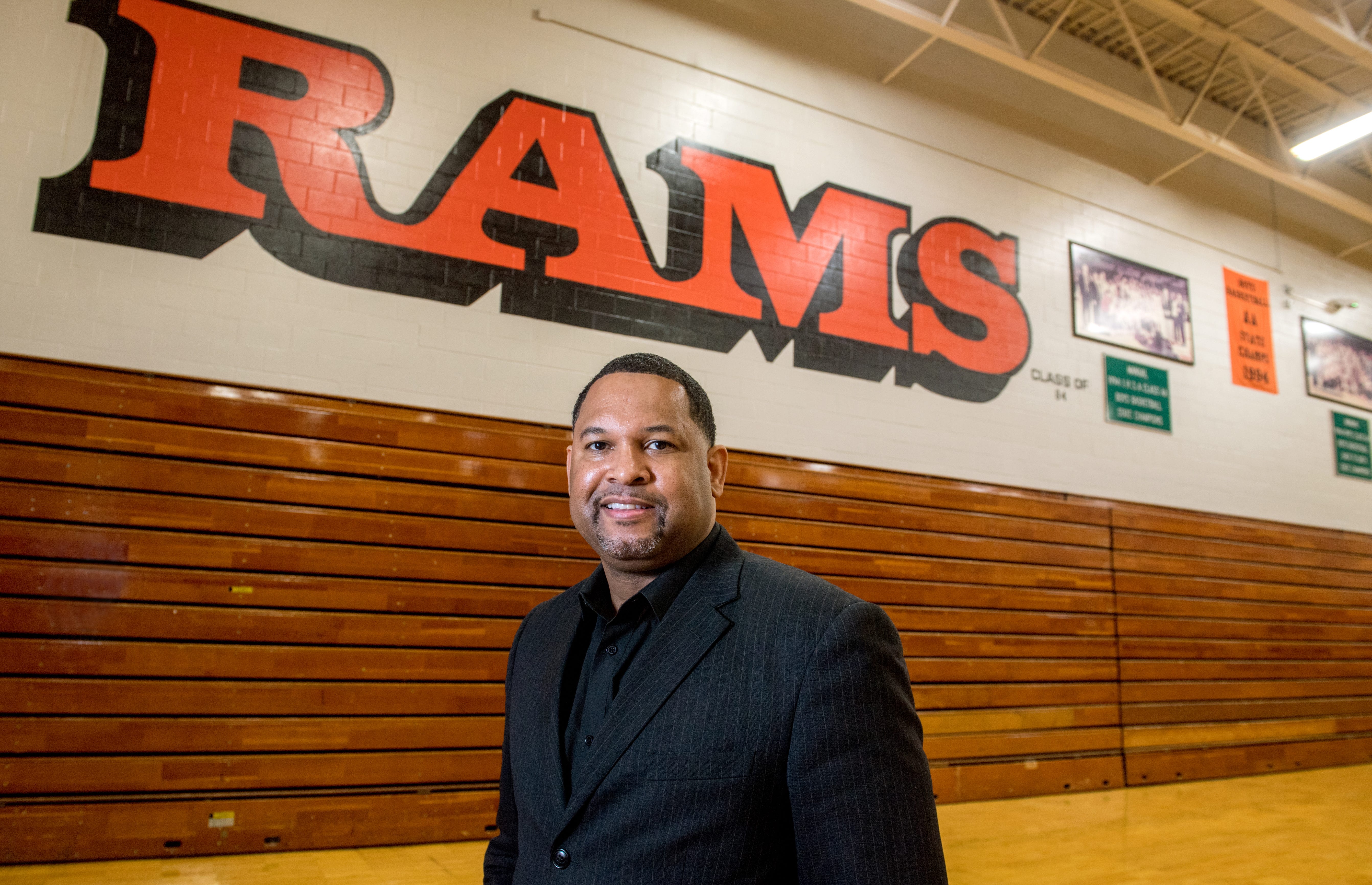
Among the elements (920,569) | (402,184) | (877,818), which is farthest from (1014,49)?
(877,818)

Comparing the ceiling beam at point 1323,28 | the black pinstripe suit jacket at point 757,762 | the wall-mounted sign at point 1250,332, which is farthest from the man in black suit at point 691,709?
the wall-mounted sign at point 1250,332

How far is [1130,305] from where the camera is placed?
6.92 meters

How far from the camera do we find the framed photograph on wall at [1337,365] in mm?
8023

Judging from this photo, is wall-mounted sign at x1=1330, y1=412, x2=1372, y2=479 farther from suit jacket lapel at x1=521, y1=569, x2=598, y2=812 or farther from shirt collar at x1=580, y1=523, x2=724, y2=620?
suit jacket lapel at x1=521, y1=569, x2=598, y2=812

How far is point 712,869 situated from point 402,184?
424 centimetres

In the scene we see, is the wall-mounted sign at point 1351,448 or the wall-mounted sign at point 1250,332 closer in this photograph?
the wall-mounted sign at point 1250,332

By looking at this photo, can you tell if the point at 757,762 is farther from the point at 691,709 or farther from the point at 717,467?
the point at 717,467

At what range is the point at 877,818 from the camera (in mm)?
1081

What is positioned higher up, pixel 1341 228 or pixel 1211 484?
pixel 1341 228

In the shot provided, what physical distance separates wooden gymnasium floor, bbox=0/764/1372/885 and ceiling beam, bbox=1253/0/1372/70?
5.44 m

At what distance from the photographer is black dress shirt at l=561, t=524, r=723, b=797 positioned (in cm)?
137

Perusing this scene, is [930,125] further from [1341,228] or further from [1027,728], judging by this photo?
[1341,228]

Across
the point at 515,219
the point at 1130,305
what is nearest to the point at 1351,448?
the point at 1130,305

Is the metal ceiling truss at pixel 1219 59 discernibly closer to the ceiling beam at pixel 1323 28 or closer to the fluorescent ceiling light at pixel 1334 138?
the ceiling beam at pixel 1323 28
